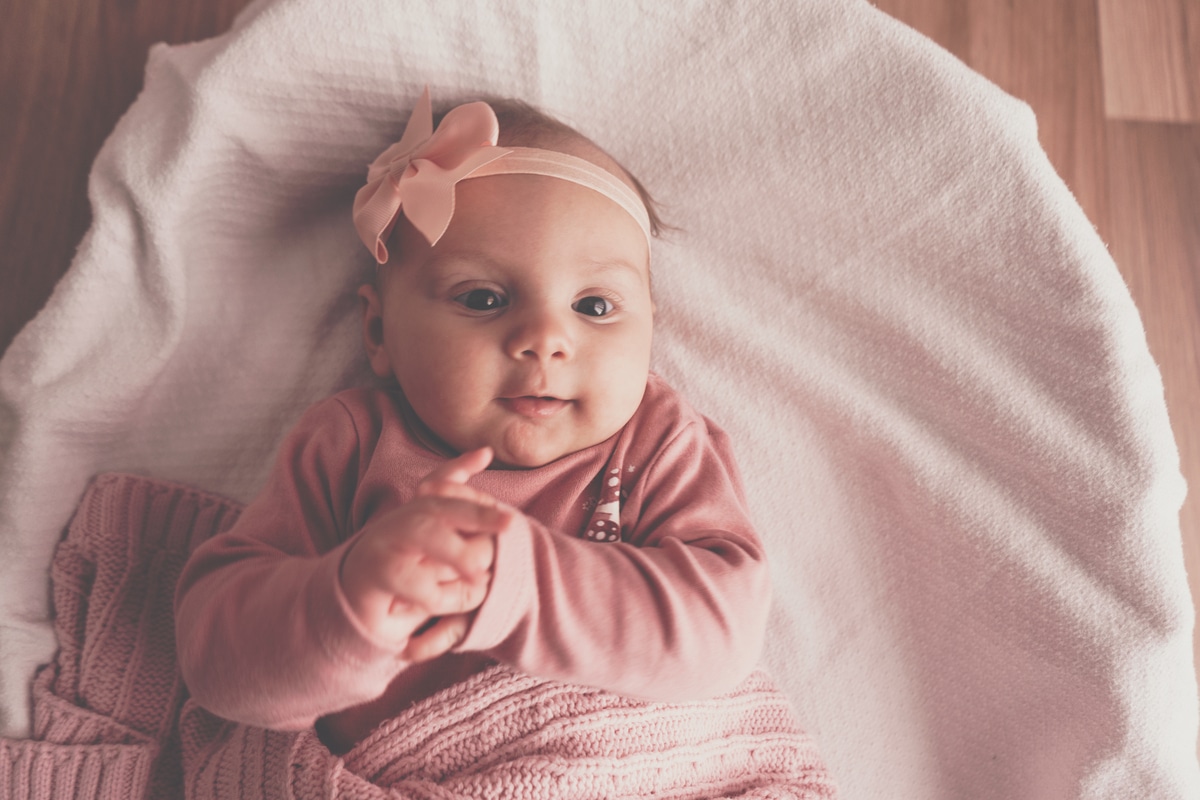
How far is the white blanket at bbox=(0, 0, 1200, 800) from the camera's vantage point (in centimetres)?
110

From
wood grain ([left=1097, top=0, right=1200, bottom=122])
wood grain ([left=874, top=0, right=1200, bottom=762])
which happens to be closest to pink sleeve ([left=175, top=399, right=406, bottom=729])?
wood grain ([left=874, top=0, right=1200, bottom=762])

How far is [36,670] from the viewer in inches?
43.1

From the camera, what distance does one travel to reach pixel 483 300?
0.99 meters

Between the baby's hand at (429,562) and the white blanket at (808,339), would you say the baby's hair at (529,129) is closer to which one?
the white blanket at (808,339)

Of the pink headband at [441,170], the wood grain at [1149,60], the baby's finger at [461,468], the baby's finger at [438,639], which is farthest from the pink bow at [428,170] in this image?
the wood grain at [1149,60]

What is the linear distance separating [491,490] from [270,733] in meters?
0.35

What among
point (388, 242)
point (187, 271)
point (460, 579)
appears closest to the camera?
point (460, 579)

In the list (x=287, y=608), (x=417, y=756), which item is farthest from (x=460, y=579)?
(x=417, y=756)

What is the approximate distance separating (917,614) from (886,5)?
94 centimetres

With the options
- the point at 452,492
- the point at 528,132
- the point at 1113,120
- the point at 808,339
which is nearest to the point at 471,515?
the point at 452,492

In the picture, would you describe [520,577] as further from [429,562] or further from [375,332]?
[375,332]

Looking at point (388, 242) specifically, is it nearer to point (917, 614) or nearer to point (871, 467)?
point (871, 467)

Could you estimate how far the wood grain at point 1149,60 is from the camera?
1443 millimetres

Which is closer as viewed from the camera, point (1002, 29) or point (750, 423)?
point (750, 423)
